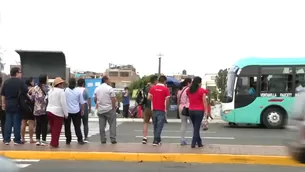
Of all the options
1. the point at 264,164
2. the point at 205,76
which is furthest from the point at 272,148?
the point at 205,76

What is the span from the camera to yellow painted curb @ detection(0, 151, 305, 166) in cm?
1014

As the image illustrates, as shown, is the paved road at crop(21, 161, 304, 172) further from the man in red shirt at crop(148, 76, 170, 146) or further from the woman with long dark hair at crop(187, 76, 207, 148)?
the man in red shirt at crop(148, 76, 170, 146)

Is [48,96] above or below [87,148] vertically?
above

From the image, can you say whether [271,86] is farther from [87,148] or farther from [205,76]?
[205,76]

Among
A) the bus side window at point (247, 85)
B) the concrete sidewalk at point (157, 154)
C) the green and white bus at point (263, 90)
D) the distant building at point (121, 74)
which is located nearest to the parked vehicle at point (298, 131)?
the concrete sidewalk at point (157, 154)

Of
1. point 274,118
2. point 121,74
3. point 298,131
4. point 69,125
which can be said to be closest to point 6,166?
point 298,131

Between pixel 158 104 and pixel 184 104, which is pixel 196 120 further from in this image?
pixel 158 104

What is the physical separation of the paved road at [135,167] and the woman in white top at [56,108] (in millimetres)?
1435

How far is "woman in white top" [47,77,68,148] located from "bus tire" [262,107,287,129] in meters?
11.3

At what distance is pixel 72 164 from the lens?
9.88 meters

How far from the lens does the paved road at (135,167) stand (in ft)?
30.4

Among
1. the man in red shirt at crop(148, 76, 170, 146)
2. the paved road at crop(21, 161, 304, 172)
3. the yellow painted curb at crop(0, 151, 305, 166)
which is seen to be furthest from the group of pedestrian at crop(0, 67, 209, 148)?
the paved road at crop(21, 161, 304, 172)

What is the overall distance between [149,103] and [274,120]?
31.0 ft

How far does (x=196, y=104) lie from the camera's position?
1153 centimetres
